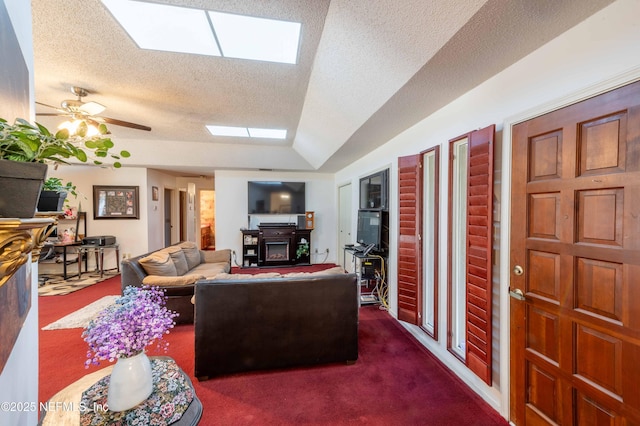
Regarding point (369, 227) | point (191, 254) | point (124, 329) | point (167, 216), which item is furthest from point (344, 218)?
point (124, 329)

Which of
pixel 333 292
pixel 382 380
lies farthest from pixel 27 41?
pixel 382 380

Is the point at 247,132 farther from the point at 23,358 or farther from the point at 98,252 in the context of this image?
the point at 98,252

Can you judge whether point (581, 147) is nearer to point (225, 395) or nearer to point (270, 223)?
Result: point (225, 395)

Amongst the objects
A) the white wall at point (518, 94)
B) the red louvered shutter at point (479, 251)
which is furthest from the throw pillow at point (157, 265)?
the red louvered shutter at point (479, 251)

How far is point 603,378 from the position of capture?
1.15m

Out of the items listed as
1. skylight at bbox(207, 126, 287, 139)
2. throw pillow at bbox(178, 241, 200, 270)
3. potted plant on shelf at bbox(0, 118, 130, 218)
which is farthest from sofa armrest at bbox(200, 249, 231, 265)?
potted plant on shelf at bbox(0, 118, 130, 218)

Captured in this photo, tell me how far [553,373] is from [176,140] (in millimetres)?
5628

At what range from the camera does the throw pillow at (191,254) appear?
3883 mm

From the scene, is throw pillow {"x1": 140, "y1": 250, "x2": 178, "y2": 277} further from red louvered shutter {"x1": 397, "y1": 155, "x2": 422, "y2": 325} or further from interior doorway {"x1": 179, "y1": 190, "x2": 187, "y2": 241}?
interior doorway {"x1": 179, "y1": 190, "x2": 187, "y2": 241}

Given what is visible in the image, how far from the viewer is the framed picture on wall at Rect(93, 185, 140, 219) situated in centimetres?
521

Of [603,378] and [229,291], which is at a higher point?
[229,291]

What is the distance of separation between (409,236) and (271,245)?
3674 millimetres

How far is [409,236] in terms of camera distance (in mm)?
2699

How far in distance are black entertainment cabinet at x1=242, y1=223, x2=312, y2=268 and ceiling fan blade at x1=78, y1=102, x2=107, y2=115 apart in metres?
3.37
